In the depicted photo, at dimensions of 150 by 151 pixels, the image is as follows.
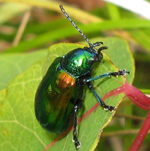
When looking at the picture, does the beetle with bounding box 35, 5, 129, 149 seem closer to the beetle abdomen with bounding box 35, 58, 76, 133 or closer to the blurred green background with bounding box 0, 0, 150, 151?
the beetle abdomen with bounding box 35, 58, 76, 133

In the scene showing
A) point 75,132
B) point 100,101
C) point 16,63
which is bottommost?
point 16,63

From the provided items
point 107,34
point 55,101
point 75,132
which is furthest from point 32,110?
point 107,34

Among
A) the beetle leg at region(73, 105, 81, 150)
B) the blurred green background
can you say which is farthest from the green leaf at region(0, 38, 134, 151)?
the blurred green background

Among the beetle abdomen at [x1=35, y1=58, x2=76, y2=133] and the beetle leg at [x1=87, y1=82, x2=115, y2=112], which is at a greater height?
the beetle leg at [x1=87, y1=82, x2=115, y2=112]

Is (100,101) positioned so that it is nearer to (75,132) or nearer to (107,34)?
(75,132)

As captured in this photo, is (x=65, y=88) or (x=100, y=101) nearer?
(x=100, y=101)

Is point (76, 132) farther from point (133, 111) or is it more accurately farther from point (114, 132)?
point (133, 111)

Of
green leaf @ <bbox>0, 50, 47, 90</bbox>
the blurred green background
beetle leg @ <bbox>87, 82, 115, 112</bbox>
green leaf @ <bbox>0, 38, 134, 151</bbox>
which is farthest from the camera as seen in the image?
the blurred green background

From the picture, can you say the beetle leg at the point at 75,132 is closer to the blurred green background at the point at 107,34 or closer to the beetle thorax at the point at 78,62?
the beetle thorax at the point at 78,62
